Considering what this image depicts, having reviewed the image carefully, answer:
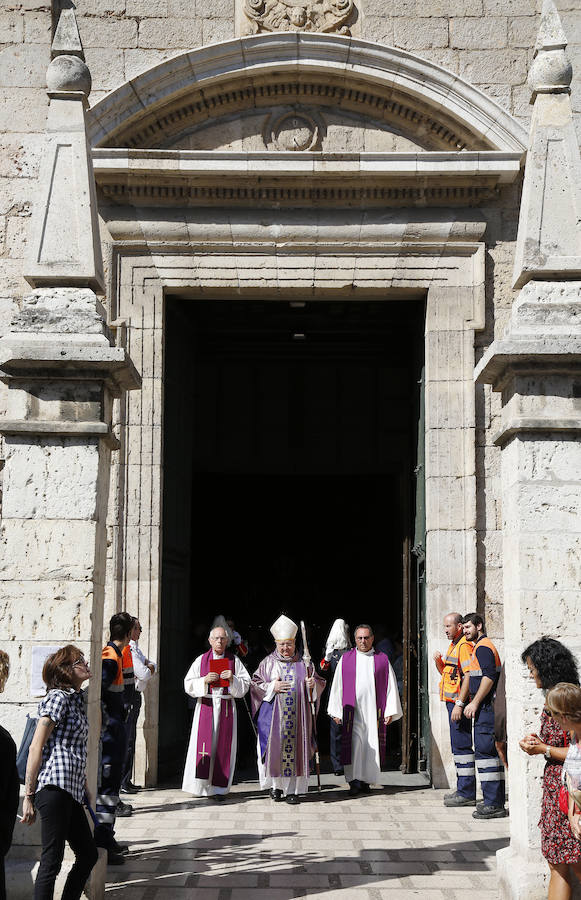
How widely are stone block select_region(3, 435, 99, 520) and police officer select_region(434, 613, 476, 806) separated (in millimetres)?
3820

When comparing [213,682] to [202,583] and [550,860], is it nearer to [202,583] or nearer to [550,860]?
[550,860]

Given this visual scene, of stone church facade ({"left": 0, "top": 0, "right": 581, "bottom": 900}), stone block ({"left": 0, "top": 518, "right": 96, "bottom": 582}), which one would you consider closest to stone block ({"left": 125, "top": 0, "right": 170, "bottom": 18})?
stone church facade ({"left": 0, "top": 0, "right": 581, "bottom": 900})

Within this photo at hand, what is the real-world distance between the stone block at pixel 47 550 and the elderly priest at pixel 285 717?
12.3 ft

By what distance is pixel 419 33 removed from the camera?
977 cm

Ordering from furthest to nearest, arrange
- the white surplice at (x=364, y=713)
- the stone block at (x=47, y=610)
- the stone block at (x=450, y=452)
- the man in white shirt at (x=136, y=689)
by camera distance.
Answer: the stone block at (x=450, y=452) → the white surplice at (x=364, y=713) → the man in white shirt at (x=136, y=689) → the stone block at (x=47, y=610)

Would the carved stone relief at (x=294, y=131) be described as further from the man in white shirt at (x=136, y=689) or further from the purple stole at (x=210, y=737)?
the purple stole at (x=210, y=737)

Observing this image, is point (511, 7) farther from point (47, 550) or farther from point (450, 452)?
point (47, 550)

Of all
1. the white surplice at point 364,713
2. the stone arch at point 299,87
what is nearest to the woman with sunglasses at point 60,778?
the white surplice at point 364,713

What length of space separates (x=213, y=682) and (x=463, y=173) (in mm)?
5113

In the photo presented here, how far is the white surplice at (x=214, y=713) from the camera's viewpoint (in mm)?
8742

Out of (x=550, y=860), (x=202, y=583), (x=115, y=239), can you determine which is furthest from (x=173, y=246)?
(x=202, y=583)

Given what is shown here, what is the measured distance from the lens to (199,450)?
43.7ft

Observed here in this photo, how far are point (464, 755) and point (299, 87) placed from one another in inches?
245

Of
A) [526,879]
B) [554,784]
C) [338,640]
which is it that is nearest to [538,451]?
[554,784]
